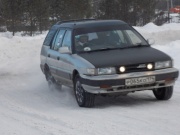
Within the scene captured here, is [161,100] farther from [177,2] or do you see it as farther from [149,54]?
[177,2]

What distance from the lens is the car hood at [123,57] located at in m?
8.89

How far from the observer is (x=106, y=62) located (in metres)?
8.90

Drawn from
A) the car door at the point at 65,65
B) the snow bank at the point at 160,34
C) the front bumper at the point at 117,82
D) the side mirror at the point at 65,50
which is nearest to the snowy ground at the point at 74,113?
the front bumper at the point at 117,82

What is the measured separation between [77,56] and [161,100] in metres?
1.76

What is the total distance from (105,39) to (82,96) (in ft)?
4.59

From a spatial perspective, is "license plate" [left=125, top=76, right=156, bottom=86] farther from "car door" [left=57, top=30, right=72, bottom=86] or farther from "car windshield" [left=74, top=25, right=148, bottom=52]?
"car door" [left=57, top=30, right=72, bottom=86]

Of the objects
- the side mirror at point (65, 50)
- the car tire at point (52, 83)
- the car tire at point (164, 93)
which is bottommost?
the car tire at point (52, 83)

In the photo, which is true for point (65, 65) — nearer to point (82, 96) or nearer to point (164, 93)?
point (82, 96)

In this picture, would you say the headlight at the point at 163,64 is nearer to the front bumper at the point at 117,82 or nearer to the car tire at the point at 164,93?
the front bumper at the point at 117,82

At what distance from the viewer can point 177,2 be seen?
10112cm

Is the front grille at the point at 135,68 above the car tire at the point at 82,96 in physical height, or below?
above

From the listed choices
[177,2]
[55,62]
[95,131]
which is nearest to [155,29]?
[55,62]

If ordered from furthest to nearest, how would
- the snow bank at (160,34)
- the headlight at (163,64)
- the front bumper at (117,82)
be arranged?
the snow bank at (160,34) < the headlight at (163,64) < the front bumper at (117,82)

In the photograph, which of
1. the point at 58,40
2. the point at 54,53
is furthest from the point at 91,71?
the point at 58,40
